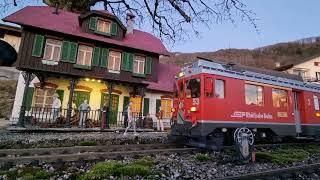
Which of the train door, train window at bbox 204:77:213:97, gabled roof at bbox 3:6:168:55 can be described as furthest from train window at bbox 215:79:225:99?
gabled roof at bbox 3:6:168:55

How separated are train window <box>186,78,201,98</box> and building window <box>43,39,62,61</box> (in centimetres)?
1198

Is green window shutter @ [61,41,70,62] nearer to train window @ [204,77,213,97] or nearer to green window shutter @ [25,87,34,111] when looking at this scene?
green window shutter @ [25,87,34,111]

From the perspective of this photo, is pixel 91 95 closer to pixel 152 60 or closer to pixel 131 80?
pixel 131 80

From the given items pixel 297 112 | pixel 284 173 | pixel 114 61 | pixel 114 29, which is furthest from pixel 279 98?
pixel 114 29

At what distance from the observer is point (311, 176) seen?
6.69 meters

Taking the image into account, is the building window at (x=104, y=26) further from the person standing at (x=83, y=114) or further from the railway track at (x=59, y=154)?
the railway track at (x=59, y=154)

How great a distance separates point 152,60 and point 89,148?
1433cm

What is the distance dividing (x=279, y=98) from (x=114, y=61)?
43.1 ft

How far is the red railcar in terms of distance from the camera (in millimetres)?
9727

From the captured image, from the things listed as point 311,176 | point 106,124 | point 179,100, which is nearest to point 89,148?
point 179,100

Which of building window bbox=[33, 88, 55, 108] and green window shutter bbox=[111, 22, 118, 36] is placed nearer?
building window bbox=[33, 88, 55, 108]

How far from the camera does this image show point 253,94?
1100cm

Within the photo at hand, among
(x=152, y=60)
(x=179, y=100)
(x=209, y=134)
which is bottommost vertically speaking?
(x=209, y=134)

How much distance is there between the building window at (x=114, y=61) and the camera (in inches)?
826
